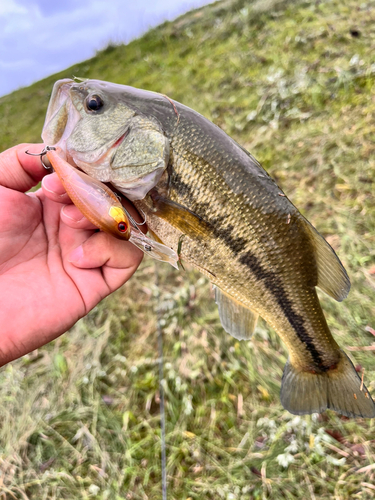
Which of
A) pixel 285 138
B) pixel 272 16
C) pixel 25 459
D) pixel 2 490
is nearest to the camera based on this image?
pixel 2 490

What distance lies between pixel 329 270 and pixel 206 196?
66cm

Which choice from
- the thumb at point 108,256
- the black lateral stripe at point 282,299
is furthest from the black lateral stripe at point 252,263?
the thumb at point 108,256

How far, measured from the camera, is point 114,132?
1443mm

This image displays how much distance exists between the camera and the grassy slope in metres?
2.34

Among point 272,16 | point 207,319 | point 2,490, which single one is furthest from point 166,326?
point 272,16

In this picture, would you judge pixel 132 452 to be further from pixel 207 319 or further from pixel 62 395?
pixel 207 319

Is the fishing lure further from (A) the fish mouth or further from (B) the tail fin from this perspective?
(B) the tail fin

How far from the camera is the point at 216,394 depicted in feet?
8.98

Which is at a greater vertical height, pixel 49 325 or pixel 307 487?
pixel 49 325

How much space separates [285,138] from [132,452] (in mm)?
3444

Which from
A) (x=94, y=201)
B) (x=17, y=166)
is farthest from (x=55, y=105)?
(x=94, y=201)

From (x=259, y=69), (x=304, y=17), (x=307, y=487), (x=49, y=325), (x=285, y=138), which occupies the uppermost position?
(x=304, y=17)

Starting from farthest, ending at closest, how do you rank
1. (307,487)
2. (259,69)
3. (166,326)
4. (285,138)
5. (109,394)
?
(259,69)
(285,138)
(166,326)
(109,394)
(307,487)

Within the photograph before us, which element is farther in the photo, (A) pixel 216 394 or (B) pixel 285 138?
(B) pixel 285 138
